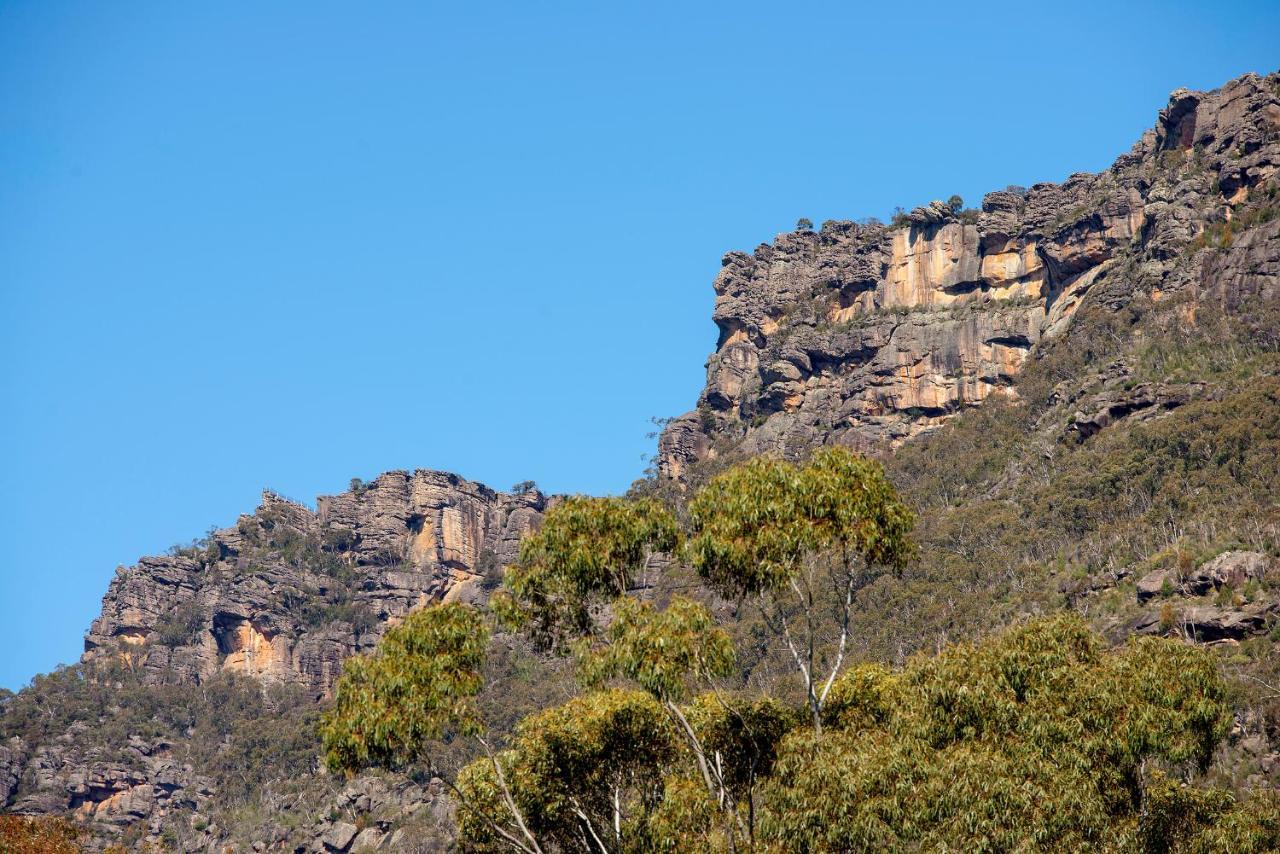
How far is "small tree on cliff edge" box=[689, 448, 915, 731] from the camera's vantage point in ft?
83.8

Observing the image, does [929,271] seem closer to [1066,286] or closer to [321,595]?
[1066,286]

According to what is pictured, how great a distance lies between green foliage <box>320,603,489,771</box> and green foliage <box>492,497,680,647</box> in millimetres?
2428

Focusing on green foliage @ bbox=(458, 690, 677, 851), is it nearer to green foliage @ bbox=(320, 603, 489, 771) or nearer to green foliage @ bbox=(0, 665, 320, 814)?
green foliage @ bbox=(320, 603, 489, 771)

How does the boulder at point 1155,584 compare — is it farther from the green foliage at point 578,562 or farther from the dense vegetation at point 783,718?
the green foliage at point 578,562

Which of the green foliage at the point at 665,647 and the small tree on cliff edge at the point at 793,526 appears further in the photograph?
the small tree on cliff edge at the point at 793,526

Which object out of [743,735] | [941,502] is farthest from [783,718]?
[941,502]

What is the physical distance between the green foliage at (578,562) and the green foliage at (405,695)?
7.97 ft

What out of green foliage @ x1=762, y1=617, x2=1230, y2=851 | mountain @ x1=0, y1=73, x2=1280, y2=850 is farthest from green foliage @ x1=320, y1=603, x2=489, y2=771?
mountain @ x1=0, y1=73, x2=1280, y2=850

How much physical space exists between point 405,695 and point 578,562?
426 centimetres

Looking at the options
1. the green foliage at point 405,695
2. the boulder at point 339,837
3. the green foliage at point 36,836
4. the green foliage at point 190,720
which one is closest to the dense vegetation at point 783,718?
the green foliage at point 405,695

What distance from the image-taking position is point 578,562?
2755 centimetres

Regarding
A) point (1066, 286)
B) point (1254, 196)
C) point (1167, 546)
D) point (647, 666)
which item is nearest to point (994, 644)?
point (647, 666)

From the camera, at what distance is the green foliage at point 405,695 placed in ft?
82.4

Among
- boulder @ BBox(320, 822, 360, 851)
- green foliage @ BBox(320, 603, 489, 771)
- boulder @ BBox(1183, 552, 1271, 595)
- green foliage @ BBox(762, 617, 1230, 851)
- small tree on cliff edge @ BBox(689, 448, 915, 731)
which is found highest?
boulder @ BBox(1183, 552, 1271, 595)
